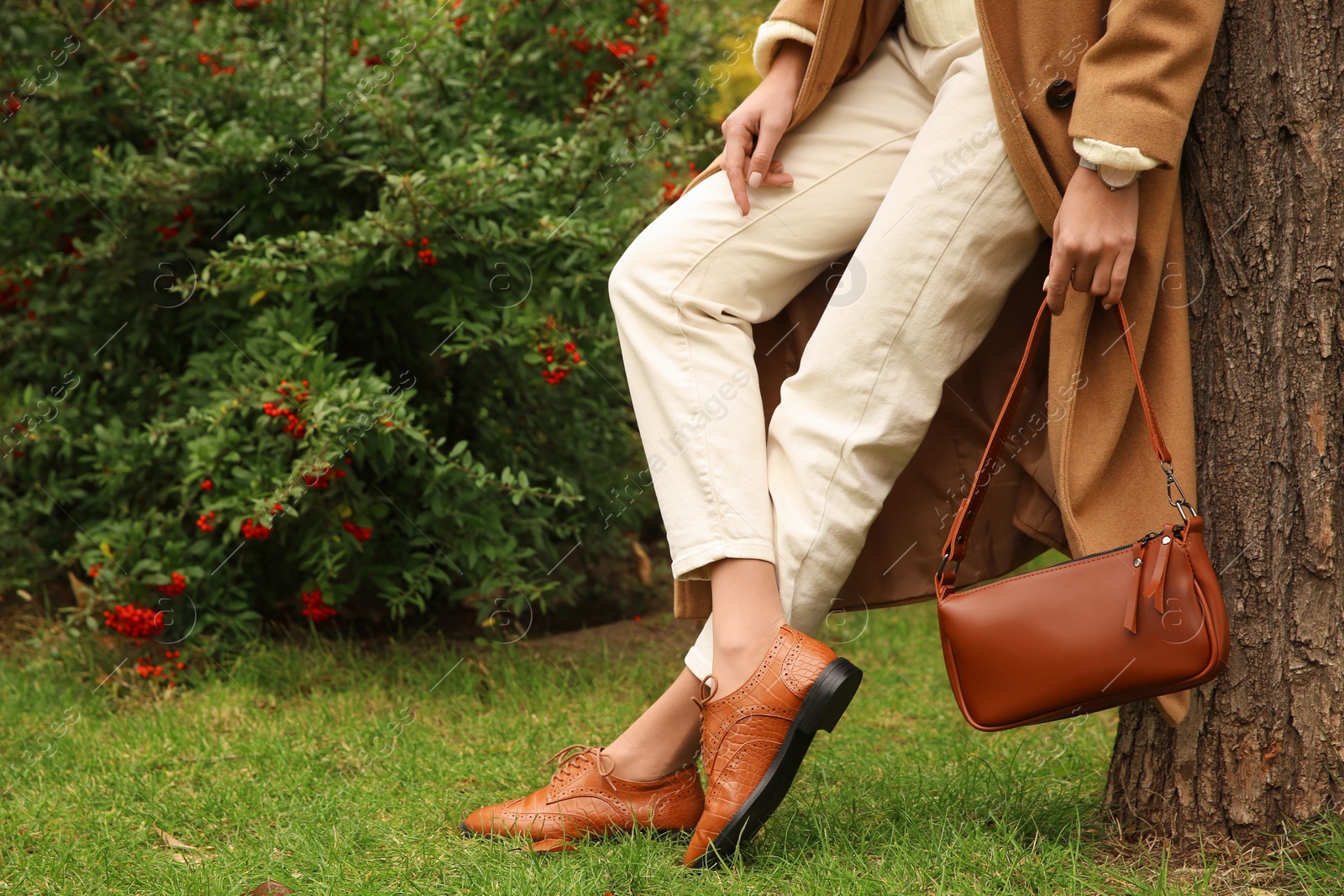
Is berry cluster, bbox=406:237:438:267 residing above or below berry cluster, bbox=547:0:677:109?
below

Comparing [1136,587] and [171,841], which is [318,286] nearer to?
[171,841]

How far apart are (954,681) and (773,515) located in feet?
1.05

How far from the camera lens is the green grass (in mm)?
1424

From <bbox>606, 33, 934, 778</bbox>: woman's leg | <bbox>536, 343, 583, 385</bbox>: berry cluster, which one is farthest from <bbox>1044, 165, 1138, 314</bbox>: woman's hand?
<bbox>536, 343, 583, 385</bbox>: berry cluster

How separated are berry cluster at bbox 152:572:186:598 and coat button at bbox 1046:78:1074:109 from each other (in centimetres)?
204

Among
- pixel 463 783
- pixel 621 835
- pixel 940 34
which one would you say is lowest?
pixel 463 783

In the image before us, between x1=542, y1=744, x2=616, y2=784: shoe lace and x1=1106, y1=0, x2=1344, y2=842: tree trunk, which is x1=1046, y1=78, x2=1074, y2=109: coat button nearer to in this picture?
x1=1106, y1=0, x2=1344, y2=842: tree trunk

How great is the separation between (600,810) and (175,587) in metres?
1.36

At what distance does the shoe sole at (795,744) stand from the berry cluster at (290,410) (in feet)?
4.49

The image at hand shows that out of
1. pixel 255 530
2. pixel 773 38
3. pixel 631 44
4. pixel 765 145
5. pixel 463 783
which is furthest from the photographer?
pixel 631 44

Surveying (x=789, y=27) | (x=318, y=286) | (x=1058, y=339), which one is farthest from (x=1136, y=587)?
(x=318, y=286)

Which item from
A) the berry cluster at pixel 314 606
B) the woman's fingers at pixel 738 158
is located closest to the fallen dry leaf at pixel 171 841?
the berry cluster at pixel 314 606

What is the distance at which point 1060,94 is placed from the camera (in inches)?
55.9

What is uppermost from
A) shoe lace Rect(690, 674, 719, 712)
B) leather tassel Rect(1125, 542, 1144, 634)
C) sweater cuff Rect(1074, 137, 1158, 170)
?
sweater cuff Rect(1074, 137, 1158, 170)
